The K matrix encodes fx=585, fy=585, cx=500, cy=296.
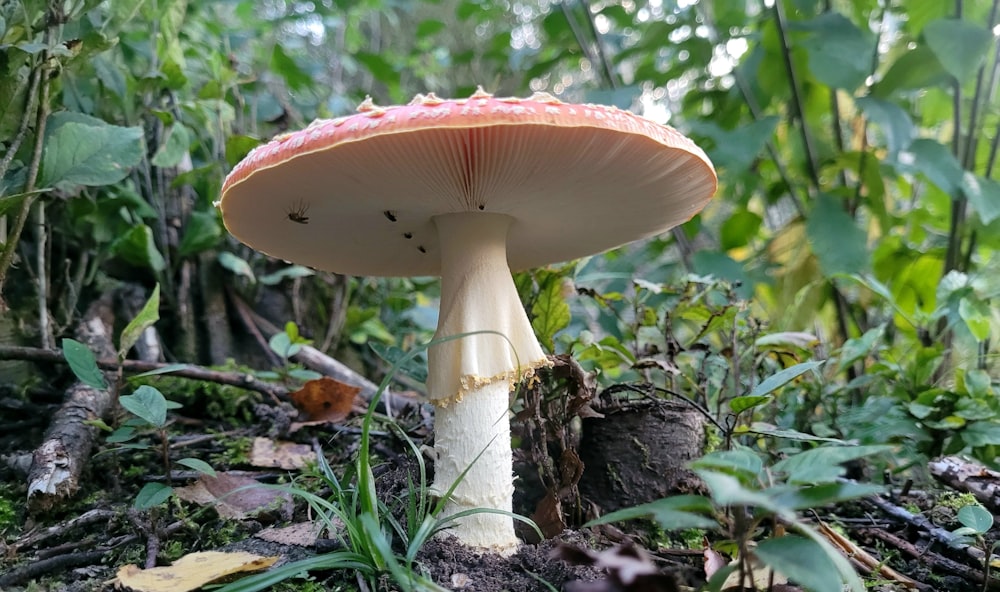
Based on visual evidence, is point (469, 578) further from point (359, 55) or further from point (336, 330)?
point (359, 55)

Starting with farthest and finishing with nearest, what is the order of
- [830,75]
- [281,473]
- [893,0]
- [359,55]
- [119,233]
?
[359,55]
[893,0]
[830,75]
[119,233]
[281,473]

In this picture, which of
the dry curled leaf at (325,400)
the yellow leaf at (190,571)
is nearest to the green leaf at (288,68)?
the dry curled leaf at (325,400)

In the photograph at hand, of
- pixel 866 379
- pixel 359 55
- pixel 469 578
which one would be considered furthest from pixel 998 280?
pixel 359 55

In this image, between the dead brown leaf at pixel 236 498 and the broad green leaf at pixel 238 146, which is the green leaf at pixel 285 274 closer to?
the broad green leaf at pixel 238 146

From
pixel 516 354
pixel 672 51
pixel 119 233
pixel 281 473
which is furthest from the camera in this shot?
pixel 672 51

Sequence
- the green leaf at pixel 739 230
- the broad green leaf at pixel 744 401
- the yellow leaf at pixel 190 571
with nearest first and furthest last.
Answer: the yellow leaf at pixel 190 571 < the broad green leaf at pixel 744 401 < the green leaf at pixel 739 230

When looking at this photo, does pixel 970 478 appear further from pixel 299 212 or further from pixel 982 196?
pixel 299 212
